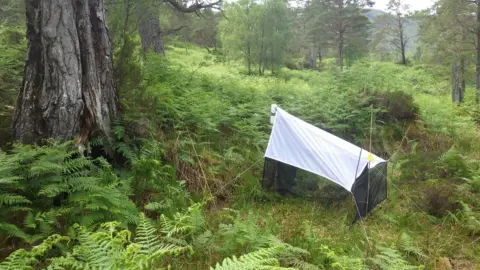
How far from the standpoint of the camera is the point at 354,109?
301 inches

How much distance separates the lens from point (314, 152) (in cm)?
444

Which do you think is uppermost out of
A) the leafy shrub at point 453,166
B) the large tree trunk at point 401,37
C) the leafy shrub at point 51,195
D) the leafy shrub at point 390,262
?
the large tree trunk at point 401,37

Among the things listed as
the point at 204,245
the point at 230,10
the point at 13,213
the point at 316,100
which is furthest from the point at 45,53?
the point at 230,10

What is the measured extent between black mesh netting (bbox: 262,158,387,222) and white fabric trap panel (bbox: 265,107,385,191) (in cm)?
15

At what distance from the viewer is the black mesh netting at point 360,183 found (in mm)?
4293

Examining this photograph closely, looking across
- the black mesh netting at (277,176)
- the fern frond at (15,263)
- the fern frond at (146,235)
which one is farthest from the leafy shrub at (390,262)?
the fern frond at (15,263)

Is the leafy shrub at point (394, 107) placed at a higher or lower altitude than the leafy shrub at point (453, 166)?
higher

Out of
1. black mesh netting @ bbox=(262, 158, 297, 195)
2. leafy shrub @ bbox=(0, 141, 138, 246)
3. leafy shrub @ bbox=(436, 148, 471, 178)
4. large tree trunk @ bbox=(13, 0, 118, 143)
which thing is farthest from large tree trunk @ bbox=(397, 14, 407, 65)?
leafy shrub @ bbox=(0, 141, 138, 246)

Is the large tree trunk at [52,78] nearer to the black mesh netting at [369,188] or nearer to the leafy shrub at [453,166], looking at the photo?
the black mesh netting at [369,188]

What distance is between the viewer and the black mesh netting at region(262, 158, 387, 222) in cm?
429

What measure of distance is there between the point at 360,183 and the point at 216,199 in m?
1.99

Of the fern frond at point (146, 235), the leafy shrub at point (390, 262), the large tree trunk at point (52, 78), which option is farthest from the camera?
the large tree trunk at point (52, 78)

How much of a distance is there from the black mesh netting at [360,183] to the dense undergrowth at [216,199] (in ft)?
0.60

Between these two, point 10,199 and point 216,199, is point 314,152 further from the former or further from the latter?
point 10,199
